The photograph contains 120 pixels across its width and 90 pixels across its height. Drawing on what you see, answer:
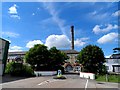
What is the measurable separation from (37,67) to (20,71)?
43.9ft

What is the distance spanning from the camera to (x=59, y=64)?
66812 millimetres

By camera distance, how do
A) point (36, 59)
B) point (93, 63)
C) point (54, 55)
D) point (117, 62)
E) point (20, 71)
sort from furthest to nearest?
point (117, 62)
point (54, 55)
point (36, 59)
point (93, 63)
point (20, 71)

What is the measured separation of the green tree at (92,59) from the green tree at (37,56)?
34.0ft

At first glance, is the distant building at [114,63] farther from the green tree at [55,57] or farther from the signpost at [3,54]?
the signpost at [3,54]

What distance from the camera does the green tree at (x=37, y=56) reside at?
198ft

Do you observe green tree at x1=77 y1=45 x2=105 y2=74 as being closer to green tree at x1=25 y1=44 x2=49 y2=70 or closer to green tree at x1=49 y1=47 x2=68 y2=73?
green tree at x1=25 y1=44 x2=49 y2=70

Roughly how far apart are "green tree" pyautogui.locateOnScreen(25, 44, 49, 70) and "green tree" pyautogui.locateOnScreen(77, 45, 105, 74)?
10.4m

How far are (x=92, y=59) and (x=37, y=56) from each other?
14.2 metres

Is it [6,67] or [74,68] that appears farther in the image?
[74,68]

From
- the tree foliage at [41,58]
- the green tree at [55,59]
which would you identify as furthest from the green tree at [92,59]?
the green tree at [55,59]

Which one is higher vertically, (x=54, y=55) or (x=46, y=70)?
(x=54, y=55)

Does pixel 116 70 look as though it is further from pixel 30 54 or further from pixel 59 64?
pixel 30 54

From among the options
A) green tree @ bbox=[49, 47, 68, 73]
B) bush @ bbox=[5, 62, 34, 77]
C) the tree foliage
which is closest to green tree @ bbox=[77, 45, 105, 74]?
the tree foliage

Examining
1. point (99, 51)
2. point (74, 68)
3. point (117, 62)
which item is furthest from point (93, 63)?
point (74, 68)
